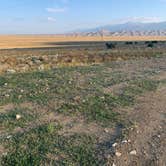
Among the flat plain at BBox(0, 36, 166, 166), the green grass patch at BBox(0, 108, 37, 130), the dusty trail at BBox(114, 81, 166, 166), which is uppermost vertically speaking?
the green grass patch at BBox(0, 108, 37, 130)

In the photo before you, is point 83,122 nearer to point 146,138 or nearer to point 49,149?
point 146,138

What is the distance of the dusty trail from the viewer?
7053mm

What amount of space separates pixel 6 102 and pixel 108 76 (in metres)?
6.34

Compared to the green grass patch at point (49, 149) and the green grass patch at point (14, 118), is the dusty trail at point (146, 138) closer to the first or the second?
the green grass patch at point (49, 149)

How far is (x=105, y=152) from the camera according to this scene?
24.0 ft

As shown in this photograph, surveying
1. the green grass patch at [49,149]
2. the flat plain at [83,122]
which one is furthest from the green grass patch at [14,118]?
the green grass patch at [49,149]

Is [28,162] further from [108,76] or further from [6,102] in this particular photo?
[108,76]

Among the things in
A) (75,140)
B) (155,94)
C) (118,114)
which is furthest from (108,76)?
(75,140)

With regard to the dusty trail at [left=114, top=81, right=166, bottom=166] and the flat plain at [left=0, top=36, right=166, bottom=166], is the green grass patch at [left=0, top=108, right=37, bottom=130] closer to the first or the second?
the flat plain at [left=0, top=36, right=166, bottom=166]

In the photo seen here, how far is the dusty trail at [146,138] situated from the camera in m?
7.05

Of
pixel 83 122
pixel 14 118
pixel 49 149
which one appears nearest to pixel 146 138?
pixel 83 122

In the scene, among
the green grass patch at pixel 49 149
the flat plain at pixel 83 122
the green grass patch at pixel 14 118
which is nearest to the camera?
the green grass patch at pixel 49 149

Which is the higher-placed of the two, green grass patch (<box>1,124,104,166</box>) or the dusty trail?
green grass patch (<box>1,124,104,166</box>)

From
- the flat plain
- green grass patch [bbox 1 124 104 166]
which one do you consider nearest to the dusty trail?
the flat plain
